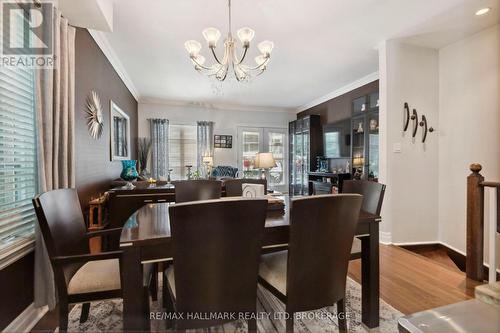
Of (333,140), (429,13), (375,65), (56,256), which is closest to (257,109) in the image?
(333,140)

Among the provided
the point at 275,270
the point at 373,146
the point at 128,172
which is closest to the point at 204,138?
the point at 128,172

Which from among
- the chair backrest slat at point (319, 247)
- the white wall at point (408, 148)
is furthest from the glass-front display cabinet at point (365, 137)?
the chair backrest slat at point (319, 247)

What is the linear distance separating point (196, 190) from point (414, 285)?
218cm

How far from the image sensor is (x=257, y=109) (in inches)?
272

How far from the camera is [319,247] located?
4.00 ft

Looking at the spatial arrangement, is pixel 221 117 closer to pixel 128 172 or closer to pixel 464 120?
pixel 128 172

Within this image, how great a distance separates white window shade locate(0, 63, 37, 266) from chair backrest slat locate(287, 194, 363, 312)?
166 cm

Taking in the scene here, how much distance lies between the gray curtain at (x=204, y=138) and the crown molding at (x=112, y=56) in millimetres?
1852

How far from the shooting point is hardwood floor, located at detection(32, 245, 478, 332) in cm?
185

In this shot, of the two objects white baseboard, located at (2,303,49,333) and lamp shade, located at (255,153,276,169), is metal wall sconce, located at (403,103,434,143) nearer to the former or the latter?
lamp shade, located at (255,153,276,169)

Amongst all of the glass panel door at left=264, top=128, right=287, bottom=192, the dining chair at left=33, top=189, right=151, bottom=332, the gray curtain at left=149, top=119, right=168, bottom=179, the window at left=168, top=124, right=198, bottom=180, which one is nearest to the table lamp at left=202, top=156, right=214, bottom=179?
the window at left=168, top=124, right=198, bottom=180

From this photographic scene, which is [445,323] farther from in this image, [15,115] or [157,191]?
[157,191]

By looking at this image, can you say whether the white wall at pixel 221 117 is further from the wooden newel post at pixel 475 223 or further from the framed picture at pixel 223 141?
the wooden newel post at pixel 475 223

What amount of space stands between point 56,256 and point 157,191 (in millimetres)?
1968
